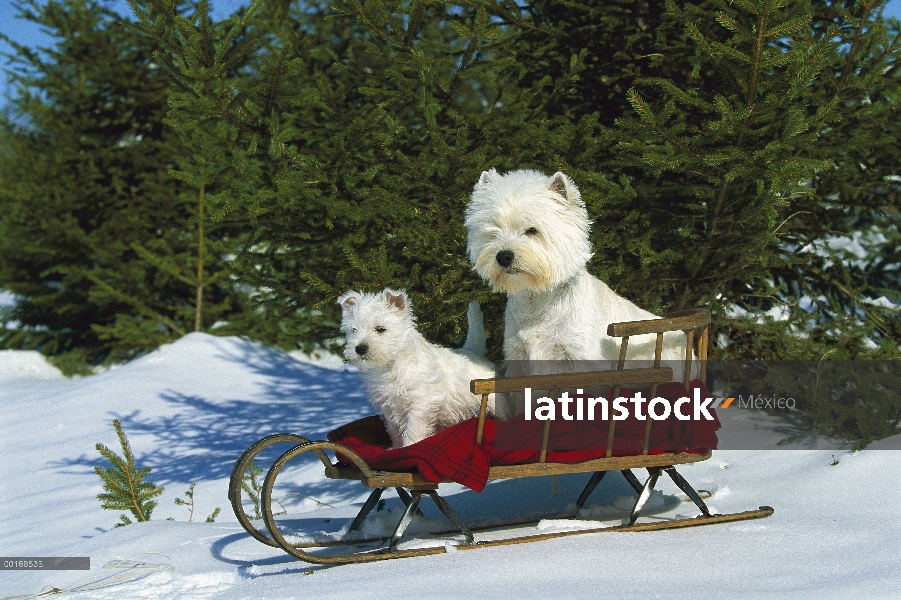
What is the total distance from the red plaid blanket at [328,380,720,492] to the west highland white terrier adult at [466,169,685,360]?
0.34m

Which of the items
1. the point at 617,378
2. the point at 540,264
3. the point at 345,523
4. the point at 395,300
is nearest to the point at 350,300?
the point at 395,300

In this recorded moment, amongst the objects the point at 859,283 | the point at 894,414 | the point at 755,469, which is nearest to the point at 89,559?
the point at 755,469

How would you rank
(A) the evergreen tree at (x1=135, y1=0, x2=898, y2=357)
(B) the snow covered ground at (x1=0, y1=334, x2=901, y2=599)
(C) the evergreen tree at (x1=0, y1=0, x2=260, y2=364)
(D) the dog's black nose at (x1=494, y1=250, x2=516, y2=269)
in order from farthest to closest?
(C) the evergreen tree at (x1=0, y1=0, x2=260, y2=364), (A) the evergreen tree at (x1=135, y1=0, x2=898, y2=357), (D) the dog's black nose at (x1=494, y1=250, x2=516, y2=269), (B) the snow covered ground at (x1=0, y1=334, x2=901, y2=599)

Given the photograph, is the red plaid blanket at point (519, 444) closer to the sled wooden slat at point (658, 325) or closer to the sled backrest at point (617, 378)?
the sled backrest at point (617, 378)

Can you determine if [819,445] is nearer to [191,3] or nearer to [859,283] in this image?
[859,283]

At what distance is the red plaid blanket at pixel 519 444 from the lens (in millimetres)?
3496

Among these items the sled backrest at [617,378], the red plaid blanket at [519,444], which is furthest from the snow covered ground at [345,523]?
the sled backrest at [617,378]

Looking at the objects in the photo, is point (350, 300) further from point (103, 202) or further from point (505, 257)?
point (103, 202)

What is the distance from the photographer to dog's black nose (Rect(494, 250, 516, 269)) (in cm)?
347

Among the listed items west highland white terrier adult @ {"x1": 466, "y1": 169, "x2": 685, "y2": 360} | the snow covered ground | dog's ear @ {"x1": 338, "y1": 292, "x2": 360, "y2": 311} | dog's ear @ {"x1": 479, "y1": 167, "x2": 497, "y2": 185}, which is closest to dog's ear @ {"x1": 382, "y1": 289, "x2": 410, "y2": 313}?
dog's ear @ {"x1": 338, "y1": 292, "x2": 360, "y2": 311}

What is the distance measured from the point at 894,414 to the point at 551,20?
3957 millimetres

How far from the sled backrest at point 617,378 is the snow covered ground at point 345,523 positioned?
54 cm

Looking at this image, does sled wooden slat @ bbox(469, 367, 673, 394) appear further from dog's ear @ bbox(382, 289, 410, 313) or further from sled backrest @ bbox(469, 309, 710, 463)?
dog's ear @ bbox(382, 289, 410, 313)

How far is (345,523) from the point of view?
4906mm
